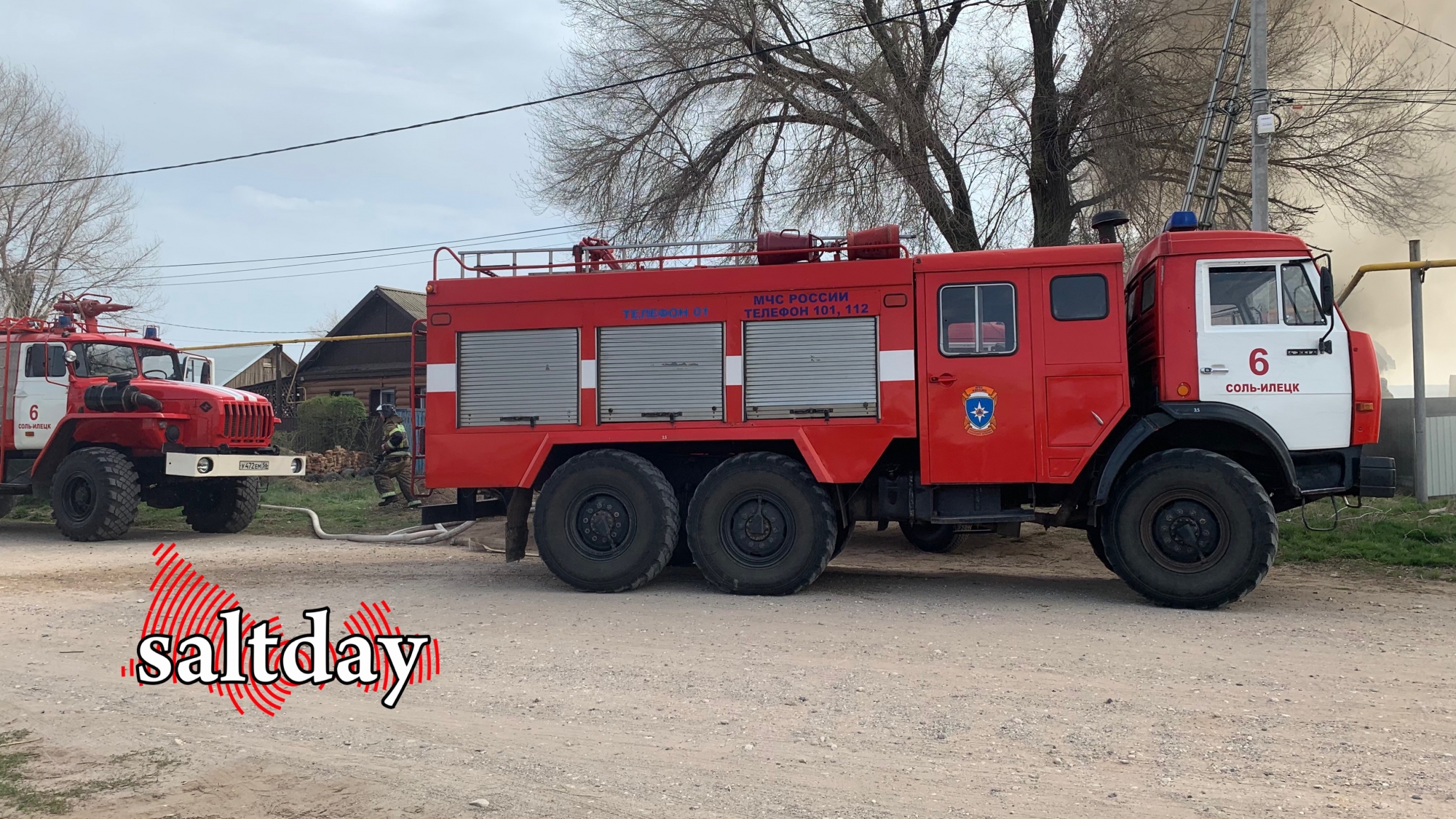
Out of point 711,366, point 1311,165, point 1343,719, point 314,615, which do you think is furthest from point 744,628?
point 1311,165

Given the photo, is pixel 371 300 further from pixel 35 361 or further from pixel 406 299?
pixel 35 361

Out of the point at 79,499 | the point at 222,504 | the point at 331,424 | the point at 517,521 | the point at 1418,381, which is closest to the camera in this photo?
the point at 517,521

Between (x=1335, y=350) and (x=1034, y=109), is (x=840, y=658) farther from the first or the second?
(x=1034, y=109)

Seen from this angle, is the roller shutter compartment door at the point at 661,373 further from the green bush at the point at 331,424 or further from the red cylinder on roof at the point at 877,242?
the green bush at the point at 331,424

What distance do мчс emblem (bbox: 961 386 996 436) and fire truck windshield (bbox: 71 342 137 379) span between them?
39.2ft

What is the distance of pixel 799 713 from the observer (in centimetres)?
536

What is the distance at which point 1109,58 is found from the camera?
45.5 feet

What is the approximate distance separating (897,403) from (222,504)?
35.6ft

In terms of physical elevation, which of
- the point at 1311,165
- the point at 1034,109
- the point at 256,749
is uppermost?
the point at 1034,109

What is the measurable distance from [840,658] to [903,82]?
398 inches

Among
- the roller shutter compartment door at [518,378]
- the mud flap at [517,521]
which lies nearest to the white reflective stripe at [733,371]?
the roller shutter compartment door at [518,378]

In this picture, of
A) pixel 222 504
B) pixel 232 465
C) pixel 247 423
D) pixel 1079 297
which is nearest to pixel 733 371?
pixel 1079 297

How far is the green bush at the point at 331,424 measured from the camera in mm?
22125

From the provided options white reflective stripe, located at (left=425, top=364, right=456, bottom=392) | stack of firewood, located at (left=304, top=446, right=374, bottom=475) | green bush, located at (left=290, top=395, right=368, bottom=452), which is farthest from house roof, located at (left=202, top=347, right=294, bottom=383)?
white reflective stripe, located at (left=425, top=364, right=456, bottom=392)
